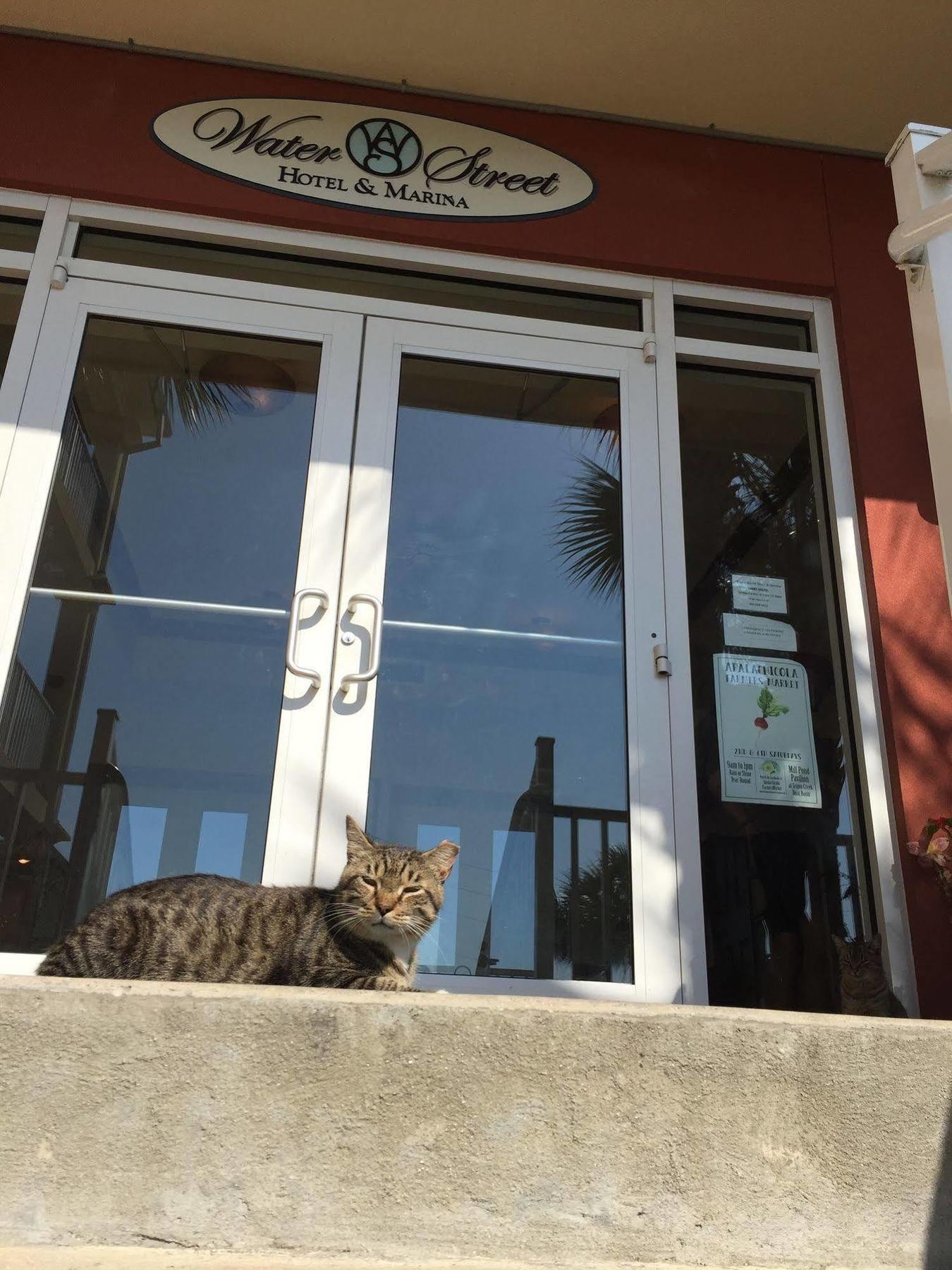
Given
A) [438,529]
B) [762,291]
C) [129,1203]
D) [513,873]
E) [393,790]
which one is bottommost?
[129,1203]

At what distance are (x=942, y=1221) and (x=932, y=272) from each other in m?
1.55

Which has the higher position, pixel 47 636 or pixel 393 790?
pixel 47 636

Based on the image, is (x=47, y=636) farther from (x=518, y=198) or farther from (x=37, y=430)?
(x=518, y=198)

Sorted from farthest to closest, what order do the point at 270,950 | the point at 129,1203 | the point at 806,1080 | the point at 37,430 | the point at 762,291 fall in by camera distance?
the point at 762,291 → the point at 37,430 → the point at 270,950 → the point at 806,1080 → the point at 129,1203

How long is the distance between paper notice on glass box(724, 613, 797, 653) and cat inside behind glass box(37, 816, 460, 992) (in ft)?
4.10

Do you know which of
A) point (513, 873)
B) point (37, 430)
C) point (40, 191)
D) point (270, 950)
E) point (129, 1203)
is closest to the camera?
point (129, 1203)

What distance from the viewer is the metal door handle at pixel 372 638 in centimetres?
301

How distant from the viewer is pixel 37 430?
317cm

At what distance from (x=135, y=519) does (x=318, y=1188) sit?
7.12ft

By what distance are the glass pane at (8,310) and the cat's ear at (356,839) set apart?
182 cm

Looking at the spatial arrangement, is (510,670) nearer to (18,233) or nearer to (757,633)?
(757,633)

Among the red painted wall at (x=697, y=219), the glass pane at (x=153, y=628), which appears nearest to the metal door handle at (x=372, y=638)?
the glass pane at (x=153, y=628)

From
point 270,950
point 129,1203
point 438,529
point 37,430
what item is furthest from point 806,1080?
point 37,430

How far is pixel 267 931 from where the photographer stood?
2463 millimetres
